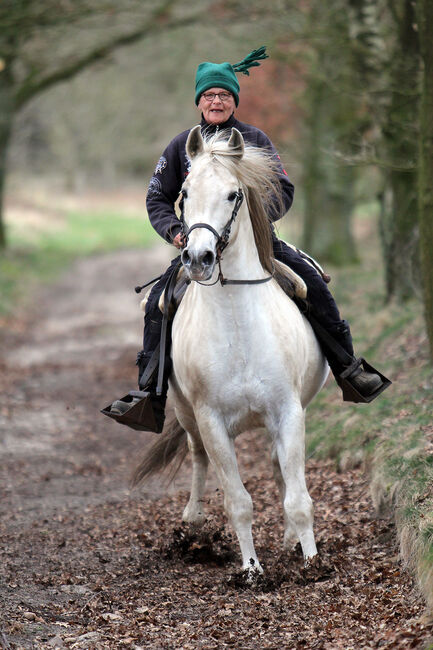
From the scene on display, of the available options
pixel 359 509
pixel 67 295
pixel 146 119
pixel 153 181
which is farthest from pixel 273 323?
pixel 146 119

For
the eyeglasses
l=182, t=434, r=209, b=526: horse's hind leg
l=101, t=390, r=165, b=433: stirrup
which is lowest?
l=182, t=434, r=209, b=526: horse's hind leg

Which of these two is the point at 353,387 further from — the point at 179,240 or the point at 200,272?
the point at 200,272

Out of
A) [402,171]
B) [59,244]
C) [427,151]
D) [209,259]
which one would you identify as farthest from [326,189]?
[59,244]

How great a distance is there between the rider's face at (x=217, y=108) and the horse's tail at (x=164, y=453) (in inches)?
106

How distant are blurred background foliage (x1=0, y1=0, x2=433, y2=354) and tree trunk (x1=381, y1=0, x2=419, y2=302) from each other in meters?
0.02

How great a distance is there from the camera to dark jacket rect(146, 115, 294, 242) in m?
5.76

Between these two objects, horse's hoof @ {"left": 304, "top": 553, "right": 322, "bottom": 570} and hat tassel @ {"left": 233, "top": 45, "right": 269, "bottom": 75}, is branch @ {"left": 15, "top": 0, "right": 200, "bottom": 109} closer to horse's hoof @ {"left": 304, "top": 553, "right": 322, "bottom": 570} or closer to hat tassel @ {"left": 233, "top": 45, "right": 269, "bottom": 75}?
hat tassel @ {"left": 233, "top": 45, "right": 269, "bottom": 75}

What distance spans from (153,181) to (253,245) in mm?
1178

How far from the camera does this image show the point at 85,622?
16.0ft

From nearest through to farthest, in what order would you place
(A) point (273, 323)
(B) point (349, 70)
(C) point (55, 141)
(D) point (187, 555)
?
(A) point (273, 323), (D) point (187, 555), (B) point (349, 70), (C) point (55, 141)

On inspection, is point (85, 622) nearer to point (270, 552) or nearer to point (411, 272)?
point (270, 552)

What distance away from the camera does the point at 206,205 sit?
480 cm

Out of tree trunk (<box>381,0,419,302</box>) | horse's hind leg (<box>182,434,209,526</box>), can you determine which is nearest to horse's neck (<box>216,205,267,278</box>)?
horse's hind leg (<box>182,434,209,526</box>)

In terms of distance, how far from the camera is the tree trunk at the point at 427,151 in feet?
24.1
